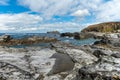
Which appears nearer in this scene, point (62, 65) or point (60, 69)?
point (60, 69)

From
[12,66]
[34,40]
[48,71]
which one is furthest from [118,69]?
[34,40]

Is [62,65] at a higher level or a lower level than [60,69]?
higher

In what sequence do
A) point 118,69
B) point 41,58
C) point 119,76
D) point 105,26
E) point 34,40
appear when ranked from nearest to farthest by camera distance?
point 119,76, point 118,69, point 41,58, point 34,40, point 105,26

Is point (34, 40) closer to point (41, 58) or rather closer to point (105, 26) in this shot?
point (41, 58)

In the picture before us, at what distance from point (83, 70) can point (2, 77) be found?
579 cm

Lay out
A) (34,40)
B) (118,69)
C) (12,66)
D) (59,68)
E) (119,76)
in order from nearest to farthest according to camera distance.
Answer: (119,76) → (118,69) → (12,66) → (59,68) → (34,40)

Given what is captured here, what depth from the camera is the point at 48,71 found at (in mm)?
17234

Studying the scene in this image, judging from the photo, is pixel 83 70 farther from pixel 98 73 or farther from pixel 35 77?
pixel 35 77

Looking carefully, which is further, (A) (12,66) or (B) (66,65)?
(B) (66,65)

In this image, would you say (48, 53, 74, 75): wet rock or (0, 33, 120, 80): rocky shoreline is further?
(48, 53, 74, 75): wet rock

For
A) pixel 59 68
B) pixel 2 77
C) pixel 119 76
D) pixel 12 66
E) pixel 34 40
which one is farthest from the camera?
pixel 34 40

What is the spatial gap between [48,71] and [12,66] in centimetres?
288

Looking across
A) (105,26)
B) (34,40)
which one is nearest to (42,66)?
(34,40)

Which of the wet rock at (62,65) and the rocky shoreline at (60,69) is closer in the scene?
the rocky shoreline at (60,69)
